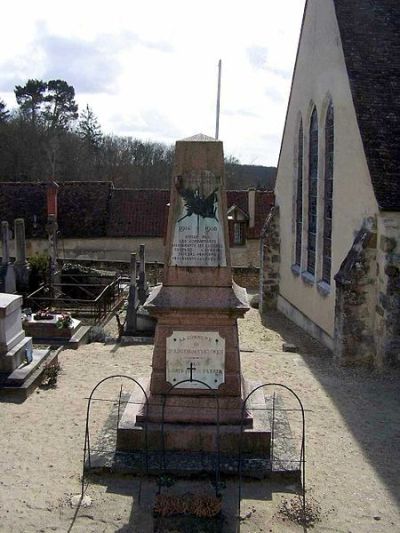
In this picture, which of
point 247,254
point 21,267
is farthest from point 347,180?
point 247,254

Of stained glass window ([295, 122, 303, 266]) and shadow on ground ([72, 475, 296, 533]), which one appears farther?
stained glass window ([295, 122, 303, 266])

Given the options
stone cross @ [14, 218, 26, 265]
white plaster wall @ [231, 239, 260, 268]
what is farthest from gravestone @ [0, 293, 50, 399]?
white plaster wall @ [231, 239, 260, 268]

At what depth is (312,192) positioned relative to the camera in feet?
→ 53.3

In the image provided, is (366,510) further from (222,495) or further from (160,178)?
(160,178)

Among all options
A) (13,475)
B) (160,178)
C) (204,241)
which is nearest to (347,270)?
(204,241)

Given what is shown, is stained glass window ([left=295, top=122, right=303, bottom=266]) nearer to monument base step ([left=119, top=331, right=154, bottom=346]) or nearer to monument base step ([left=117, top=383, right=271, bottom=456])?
monument base step ([left=119, top=331, right=154, bottom=346])

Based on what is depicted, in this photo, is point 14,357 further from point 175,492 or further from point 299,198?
point 299,198

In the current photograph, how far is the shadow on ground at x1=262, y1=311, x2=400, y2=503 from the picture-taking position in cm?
727

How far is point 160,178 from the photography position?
1900 inches

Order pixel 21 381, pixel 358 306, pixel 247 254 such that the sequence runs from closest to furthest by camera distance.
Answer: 1. pixel 21 381
2. pixel 358 306
3. pixel 247 254

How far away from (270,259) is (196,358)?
43.2 ft

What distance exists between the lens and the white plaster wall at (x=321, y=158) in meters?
12.4

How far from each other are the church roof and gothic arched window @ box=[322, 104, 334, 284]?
161 centimetres

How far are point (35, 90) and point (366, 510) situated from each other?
48293mm
